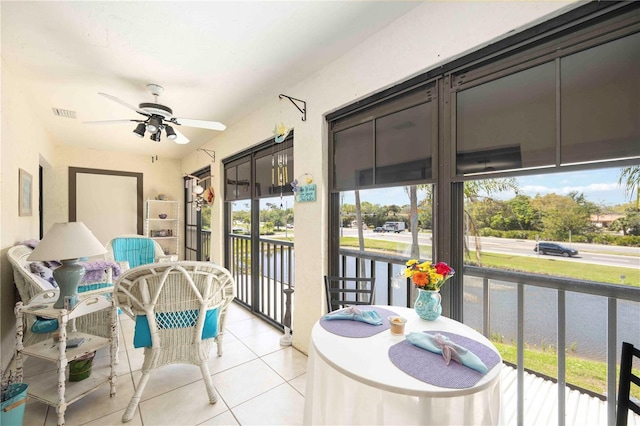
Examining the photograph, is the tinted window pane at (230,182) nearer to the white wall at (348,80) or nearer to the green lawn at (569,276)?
the white wall at (348,80)

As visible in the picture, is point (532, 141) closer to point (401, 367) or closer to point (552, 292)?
point (552, 292)

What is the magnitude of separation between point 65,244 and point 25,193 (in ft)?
6.32

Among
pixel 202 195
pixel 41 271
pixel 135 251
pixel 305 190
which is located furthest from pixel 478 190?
pixel 135 251

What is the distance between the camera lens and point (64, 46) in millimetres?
2098

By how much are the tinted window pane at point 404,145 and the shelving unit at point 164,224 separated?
5.45 metres

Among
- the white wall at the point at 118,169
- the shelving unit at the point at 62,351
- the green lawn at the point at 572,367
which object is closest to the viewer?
the green lawn at the point at 572,367

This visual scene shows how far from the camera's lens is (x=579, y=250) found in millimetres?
1311

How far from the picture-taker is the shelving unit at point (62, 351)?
5.54 ft

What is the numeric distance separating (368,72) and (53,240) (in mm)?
2587

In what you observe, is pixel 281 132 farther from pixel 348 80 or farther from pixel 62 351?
pixel 62 351

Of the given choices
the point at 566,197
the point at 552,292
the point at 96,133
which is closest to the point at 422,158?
the point at 566,197

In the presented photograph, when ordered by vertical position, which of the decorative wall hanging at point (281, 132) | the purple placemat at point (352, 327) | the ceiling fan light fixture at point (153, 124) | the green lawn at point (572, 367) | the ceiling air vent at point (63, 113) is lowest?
the green lawn at point (572, 367)

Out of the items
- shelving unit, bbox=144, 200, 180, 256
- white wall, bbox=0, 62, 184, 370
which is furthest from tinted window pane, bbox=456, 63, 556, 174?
shelving unit, bbox=144, 200, 180, 256

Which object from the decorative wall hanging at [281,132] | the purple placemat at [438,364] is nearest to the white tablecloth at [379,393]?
the purple placemat at [438,364]
